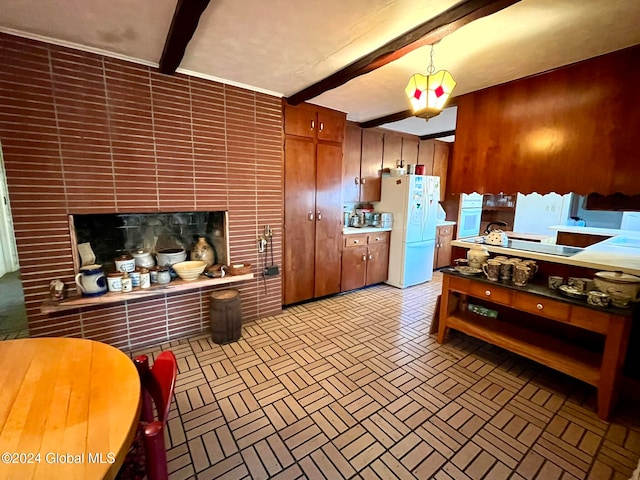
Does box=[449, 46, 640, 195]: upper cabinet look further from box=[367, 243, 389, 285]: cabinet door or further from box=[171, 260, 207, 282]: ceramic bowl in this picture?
box=[171, 260, 207, 282]: ceramic bowl

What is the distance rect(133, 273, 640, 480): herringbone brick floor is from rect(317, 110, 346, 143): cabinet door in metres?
2.30

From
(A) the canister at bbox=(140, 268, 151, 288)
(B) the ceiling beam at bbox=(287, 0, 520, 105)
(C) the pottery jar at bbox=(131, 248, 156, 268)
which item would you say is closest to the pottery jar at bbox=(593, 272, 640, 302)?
(B) the ceiling beam at bbox=(287, 0, 520, 105)

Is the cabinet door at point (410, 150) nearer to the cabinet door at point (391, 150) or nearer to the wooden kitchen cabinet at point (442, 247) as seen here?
the cabinet door at point (391, 150)

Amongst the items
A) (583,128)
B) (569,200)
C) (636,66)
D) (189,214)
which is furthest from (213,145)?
(569,200)

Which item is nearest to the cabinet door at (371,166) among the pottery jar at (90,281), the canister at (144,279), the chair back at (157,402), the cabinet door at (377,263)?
the cabinet door at (377,263)

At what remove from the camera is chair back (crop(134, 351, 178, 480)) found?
2.71 feet

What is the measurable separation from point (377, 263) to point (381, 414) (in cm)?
Result: 257

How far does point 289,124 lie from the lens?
10.2ft

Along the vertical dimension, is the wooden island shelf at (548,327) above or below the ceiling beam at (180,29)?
below

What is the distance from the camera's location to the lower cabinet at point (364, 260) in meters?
3.85

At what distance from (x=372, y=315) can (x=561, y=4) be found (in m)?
2.85

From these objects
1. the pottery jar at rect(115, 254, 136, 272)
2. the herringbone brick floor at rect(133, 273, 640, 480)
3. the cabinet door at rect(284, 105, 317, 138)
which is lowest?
the herringbone brick floor at rect(133, 273, 640, 480)

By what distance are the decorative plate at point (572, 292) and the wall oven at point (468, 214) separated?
8.96 feet

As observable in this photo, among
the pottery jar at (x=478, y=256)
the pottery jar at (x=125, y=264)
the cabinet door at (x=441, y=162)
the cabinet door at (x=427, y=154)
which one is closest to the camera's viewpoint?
the pottery jar at (x=125, y=264)
